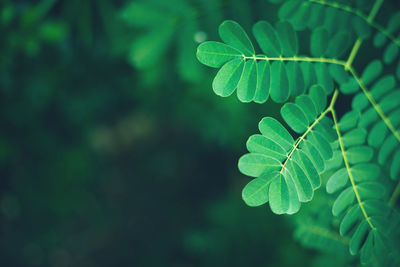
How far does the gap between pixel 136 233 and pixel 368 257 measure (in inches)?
126

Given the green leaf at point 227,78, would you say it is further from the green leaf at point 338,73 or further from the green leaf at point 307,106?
the green leaf at point 338,73

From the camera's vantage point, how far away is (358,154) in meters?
0.92

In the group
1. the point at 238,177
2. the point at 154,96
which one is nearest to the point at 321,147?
the point at 154,96

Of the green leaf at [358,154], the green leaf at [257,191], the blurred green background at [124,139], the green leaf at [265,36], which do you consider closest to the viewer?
the green leaf at [257,191]

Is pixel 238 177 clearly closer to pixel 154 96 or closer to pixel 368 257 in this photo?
pixel 154 96

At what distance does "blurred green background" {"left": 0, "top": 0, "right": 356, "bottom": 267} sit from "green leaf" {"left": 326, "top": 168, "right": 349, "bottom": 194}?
735 mm

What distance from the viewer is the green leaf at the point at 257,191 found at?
72 centimetres

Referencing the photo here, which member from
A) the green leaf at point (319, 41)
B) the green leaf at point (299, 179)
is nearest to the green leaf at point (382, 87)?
the green leaf at point (319, 41)

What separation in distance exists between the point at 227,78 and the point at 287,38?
26 cm

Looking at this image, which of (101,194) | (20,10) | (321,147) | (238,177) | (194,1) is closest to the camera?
(321,147)

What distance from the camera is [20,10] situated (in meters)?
1.49

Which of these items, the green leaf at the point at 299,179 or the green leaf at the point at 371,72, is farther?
the green leaf at the point at 371,72

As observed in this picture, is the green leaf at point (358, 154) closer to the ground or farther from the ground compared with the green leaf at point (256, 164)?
closer to the ground

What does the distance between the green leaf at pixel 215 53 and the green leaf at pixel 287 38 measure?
190 millimetres
